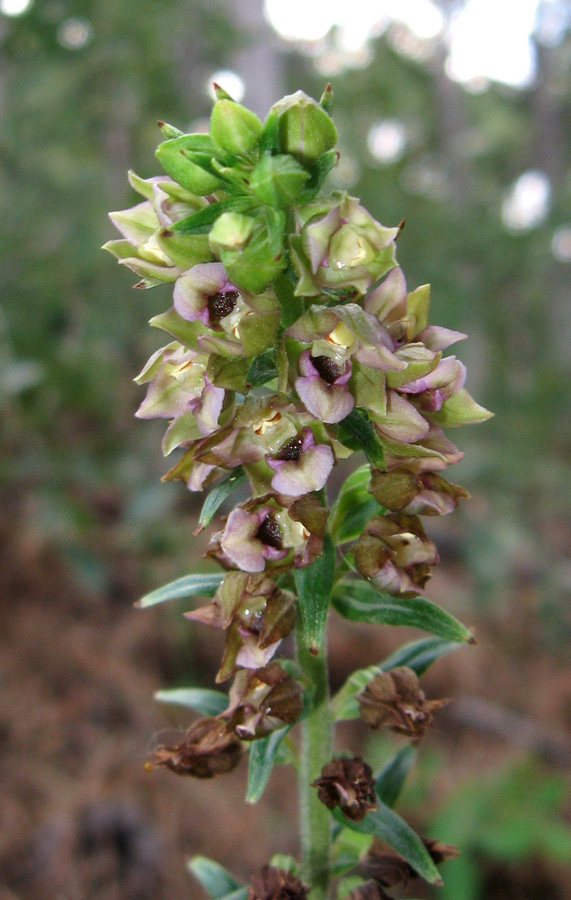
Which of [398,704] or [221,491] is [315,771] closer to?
[398,704]

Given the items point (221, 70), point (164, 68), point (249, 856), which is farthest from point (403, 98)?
point (249, 856)

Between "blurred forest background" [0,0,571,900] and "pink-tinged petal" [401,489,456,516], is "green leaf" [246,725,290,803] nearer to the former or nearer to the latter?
"pink-tinged petal" [401,489,456,516]

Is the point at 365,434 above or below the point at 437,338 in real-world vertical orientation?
below

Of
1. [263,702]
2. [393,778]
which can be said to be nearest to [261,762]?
[263,702]

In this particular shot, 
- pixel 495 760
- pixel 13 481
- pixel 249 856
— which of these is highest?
pixel 13 481

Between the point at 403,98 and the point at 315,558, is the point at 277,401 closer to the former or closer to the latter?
the point at 315,558

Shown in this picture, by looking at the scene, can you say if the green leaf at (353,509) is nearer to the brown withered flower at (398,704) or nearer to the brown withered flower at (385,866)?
the brown withered flower at (398,704)

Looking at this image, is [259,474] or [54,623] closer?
[259,474]
